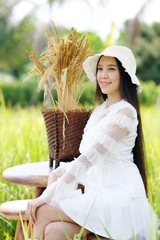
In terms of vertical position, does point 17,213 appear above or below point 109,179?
below

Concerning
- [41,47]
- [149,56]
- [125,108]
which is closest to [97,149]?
[125,108]

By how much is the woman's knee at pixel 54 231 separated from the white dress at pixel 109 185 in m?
0.08

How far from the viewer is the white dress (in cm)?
170

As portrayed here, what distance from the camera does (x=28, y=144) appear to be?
3688 mm

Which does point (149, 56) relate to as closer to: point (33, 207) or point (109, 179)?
point (109, 179)

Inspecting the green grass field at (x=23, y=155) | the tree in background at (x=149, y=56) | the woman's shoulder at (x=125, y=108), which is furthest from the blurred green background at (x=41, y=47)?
the woman's shoulder at (x=125, y=108)

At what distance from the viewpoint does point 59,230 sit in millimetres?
1702

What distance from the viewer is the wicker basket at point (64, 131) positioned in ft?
6.99

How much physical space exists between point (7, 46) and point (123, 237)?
24.9 metres

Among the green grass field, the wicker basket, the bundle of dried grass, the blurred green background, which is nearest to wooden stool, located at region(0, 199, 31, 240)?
the green grass field

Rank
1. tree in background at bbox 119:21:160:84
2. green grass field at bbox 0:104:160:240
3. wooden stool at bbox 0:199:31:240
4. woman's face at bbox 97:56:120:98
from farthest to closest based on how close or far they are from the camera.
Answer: tree in background at bbox 119:21:160:84 → green grass field at bbox 0:104:160:240 → wooden stool at bbox 0:199:31:240 → woman's face at bbox 97:56:120:98

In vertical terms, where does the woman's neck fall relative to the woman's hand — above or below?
above

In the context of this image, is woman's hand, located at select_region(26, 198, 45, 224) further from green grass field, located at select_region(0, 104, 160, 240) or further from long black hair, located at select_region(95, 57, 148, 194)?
green grass field, located at select_region(0, 104, 160, 240)

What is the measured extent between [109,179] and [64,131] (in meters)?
0.44
